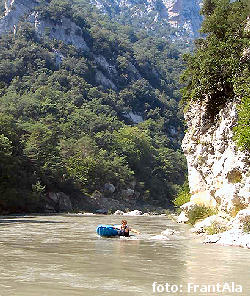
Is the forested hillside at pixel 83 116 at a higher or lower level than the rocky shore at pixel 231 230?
higher

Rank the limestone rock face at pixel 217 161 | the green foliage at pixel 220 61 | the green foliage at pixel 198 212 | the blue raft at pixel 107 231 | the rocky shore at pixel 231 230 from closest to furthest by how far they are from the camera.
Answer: the rocky shore at pixel 231 230
the blue raft at pixel 107 231
the limestone rock face at pixel 217 161
the green foliage at pixel 220 61
the green foliage at pixel 198 212

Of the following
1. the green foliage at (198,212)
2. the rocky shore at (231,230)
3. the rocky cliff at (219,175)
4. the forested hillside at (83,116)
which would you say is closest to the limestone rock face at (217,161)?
the rocky cliff at (219,175)

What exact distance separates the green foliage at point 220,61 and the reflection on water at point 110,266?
11736 millimetres

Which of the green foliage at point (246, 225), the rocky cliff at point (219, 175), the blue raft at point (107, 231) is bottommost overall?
the blue raft at point (107, 231)

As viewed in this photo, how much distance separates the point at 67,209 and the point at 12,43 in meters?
67.7

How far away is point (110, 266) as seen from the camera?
44.7 feet

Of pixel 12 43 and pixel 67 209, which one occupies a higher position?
pixel 12 43

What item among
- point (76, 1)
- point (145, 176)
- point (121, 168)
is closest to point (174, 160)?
point (145, 176)

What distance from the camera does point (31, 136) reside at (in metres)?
60.9

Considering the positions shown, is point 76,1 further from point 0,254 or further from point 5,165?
point 0,254

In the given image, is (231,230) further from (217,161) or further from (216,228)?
(217,161)

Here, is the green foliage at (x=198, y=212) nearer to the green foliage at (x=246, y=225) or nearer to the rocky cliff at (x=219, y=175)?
the rocky cliff at (x=219, y=175)

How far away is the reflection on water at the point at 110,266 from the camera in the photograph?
34.7 ft

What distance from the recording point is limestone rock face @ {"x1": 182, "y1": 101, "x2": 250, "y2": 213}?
22.9 m
